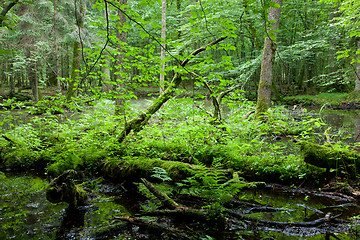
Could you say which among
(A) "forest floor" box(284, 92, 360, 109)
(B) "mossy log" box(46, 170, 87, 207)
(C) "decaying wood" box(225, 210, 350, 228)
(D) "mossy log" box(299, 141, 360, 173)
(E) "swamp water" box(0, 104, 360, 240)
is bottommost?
(E) "swamp water" box(0, 104, 360, 240)

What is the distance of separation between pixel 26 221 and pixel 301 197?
4563 mm

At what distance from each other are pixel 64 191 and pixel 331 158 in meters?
4.79

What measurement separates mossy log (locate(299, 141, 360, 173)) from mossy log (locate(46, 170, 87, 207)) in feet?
14.6

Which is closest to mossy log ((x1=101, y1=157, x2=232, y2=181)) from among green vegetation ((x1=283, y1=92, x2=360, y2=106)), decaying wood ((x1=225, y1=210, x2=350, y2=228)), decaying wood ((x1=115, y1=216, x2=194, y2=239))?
decaying wood ((x1=225, y1=210, x2=350, y2=228))

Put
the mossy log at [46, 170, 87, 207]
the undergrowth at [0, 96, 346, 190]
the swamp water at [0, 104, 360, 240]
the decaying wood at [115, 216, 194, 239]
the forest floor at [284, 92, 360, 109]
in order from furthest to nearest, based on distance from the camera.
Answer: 1. the forest floor at [284, 92, 360, 109]
2. the undergrowth at [0, 96, 346, 190]
3. the mossy log at [46, 170, 87, 207]
4. the swamp water at [0, 104, 360, 240]
5. the decaying wood at [115, 216, 194, 239]

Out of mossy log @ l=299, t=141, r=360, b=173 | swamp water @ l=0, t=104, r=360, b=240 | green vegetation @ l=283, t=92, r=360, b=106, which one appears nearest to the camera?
swamp water @ l=0, t=104, r=360, b=240

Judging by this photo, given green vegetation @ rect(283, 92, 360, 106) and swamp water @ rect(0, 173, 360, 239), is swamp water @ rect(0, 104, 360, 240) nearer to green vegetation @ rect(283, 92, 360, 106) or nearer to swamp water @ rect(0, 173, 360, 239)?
swamp water @ rect(0, 173, 360, 239)

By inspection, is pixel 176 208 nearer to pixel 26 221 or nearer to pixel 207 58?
pixel 26 221

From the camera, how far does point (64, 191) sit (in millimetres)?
3410

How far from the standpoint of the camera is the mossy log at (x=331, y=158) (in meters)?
4.13

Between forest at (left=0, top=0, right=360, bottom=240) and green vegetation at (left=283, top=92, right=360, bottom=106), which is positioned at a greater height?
green vegetation at (left=283, top=92, right=360, bottom=106)

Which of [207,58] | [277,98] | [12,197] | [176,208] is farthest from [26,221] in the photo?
[277,98]

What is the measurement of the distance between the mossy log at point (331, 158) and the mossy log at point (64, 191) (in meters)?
4.44

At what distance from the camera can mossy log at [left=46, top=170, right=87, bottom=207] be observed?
130 inches
